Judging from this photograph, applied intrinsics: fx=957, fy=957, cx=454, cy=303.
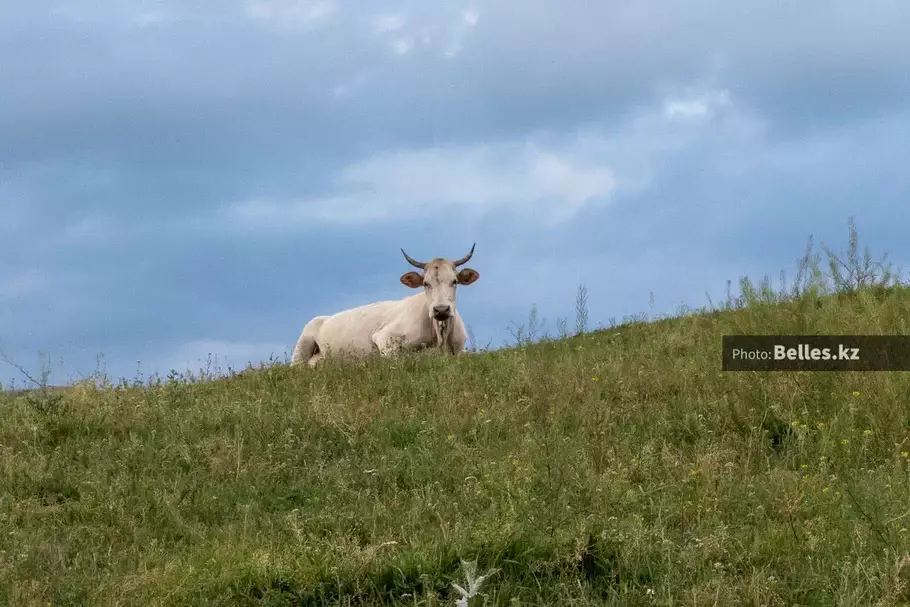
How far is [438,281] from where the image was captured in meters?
16.4

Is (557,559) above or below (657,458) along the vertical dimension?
below

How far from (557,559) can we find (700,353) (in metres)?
6.22

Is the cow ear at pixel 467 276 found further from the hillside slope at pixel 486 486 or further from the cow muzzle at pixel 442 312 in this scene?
the hillside slope at pixel 486 486

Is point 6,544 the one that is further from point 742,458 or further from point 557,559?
point 742,458

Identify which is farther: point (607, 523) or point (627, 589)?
point (607, 523)

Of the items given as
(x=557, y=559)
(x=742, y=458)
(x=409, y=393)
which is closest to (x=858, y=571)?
(x=557, y=559)

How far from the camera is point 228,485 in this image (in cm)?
741

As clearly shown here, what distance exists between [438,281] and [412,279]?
54 centimetres

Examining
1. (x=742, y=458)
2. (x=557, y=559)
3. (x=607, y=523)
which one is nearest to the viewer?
(x=557, y=559)

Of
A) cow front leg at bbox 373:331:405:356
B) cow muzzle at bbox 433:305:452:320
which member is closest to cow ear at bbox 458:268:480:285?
cow muzzle at bbox 433:305:452:320

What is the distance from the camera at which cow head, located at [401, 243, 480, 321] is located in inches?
626

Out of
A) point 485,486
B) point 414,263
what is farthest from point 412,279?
point 485,486

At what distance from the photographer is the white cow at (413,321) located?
16016mm

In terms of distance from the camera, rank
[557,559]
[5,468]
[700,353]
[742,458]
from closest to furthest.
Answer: [557,559]
[742,458]
[5,468]
[700,353]
